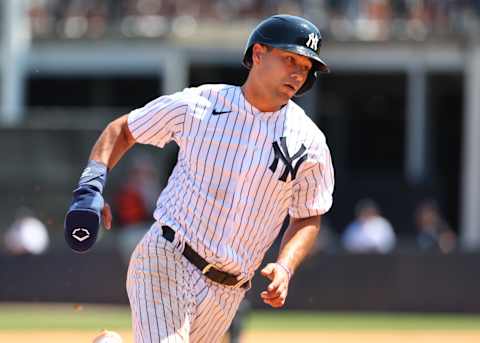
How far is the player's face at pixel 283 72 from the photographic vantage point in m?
6.00

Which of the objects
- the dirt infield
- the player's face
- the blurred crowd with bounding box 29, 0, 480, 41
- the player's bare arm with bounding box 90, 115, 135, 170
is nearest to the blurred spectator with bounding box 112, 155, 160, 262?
the dirt infield

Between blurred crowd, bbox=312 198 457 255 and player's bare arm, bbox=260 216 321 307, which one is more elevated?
player's bare arm, bbox=260 216 321 307

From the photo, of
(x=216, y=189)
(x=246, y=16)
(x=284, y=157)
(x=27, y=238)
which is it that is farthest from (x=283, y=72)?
(x=246, y=16)

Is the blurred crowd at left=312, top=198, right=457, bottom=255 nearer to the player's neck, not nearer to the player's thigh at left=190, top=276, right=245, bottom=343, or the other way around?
the player's thigh at left=190, top=276, right=245, bottom=343

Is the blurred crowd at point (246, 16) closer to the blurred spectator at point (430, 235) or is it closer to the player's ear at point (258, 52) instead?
the blurred spectator at point (430, 235)

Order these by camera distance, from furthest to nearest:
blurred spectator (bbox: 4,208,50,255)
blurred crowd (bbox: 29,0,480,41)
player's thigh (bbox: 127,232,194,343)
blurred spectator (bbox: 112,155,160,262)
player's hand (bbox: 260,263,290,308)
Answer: blurred crowd (bbox: 29,0,480,41), blurred spectator (bbox: 4,208,50,255), blurred spectator (bbox: 112,155,160,262), player's thigh (bbox: 127,232,194,343), player's hand (bbox: 260,263,290,308)

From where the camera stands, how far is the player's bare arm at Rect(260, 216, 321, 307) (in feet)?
18.7

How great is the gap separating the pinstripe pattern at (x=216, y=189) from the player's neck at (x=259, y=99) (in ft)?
0.09

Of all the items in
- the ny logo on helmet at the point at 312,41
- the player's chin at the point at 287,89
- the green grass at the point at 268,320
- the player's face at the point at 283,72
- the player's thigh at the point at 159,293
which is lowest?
the green grass at the point at 268,320

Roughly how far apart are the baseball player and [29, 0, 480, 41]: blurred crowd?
1956 centimetres

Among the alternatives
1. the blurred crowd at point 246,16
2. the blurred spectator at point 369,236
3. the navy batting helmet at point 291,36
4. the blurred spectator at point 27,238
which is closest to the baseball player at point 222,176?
the navy batting helmet at point 291,36

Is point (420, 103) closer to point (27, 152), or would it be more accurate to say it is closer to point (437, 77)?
point (437, 77)

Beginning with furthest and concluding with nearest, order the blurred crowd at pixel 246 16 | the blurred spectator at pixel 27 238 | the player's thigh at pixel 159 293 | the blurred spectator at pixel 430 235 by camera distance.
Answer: the blurred crowd at pixel 246 16
the blurred spectator at pixel 430 235
the blurred spectator at pixel 27 238
the player's thigh at pixel 159 293

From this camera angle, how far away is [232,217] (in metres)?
6.08
